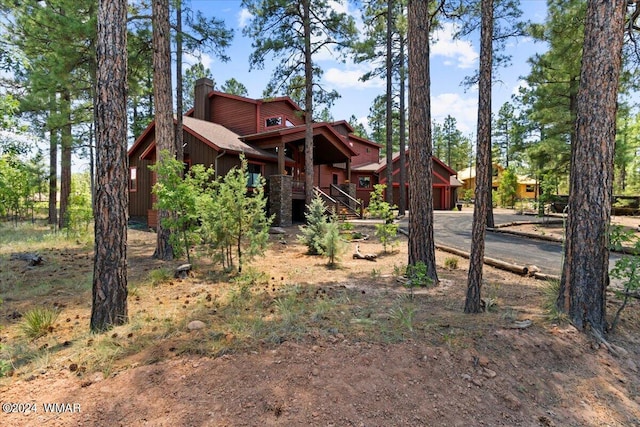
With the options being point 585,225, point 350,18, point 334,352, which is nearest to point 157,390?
point 334,352

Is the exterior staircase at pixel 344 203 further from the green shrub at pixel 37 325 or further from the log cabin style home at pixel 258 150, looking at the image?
the green shrub at pixel 37 325

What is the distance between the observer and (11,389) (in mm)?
2547

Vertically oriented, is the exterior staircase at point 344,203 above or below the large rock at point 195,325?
above

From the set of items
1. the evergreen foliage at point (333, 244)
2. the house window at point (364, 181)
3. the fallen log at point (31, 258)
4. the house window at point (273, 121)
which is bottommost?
the fallen log at point (31, 258)

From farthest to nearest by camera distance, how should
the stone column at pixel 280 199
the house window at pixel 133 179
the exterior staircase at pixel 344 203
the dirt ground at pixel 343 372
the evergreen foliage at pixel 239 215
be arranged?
1. the exterior staircase at pixel 344 203
2. the house window at pixel 133 179
3. the stone column at pixel 280 199
4. the evergreen foliage at pixel 239 215
5. the dirt ground at pixel 343 372

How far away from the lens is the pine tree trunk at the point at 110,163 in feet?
11.8

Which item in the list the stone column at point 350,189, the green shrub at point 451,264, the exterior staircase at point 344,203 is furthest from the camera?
the stone column at point 350,189

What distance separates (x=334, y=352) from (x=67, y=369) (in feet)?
7.59

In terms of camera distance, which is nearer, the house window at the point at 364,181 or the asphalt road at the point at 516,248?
the asphalt road at the point at 516,248

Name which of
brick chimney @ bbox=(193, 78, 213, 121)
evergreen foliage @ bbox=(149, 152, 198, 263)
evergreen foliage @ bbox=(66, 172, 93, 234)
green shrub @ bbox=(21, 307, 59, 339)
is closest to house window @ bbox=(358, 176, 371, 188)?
brick chimney @ bbox=(193, 78, 213, 121)

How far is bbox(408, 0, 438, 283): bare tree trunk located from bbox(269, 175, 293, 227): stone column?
866cm

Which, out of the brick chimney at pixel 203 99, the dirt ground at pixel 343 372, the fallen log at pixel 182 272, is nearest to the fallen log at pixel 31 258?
the dirt ground at pixel 343 372

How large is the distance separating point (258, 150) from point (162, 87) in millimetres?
8502

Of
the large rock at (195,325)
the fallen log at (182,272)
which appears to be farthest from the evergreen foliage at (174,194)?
the large rock at (195,325)
